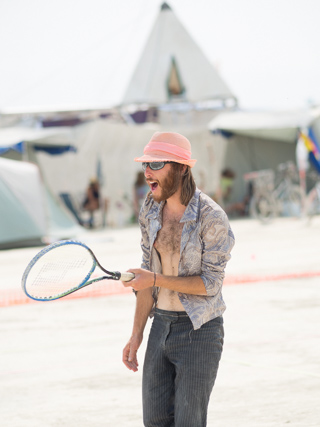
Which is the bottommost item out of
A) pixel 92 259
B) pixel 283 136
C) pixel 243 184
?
pixel 243 184

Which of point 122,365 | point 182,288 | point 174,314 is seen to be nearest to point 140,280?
point 182,288

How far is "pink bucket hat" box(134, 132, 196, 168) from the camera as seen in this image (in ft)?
10.4

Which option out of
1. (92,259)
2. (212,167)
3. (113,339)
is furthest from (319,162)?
(92,259)

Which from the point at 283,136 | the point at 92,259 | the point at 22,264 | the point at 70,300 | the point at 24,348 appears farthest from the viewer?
the point at 283,136

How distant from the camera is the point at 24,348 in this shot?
6.36 m

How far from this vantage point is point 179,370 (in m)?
3.15

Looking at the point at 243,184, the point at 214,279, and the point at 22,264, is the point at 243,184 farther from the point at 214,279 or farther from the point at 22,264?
the point at 214,279

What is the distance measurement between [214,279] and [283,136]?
79.1ft

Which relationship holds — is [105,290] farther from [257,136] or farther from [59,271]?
[257,136]

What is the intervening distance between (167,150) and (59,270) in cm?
72

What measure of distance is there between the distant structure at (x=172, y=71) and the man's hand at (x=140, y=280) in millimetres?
28944

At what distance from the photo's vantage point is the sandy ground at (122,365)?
14.7 feet

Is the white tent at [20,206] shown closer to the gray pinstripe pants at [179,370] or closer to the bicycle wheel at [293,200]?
the bicycle wheel at [293,200]

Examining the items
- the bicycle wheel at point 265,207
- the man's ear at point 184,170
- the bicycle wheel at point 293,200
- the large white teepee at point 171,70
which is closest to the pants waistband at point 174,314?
the man's ear at point 184,170
